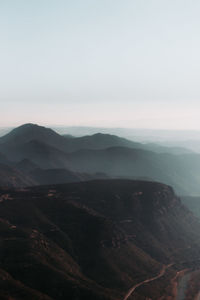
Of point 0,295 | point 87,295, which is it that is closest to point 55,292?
point 87,295

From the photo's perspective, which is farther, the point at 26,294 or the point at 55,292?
the point at 55,292

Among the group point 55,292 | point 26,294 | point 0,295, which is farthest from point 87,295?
point 0,295

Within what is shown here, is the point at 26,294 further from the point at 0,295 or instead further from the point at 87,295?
the point at 87,295

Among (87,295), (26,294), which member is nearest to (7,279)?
(26,294)

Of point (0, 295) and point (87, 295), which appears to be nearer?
point (0, 295)

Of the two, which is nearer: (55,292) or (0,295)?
(0,295)

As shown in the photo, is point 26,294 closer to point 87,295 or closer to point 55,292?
point 55,292

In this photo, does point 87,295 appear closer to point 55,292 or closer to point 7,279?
point 55,292
